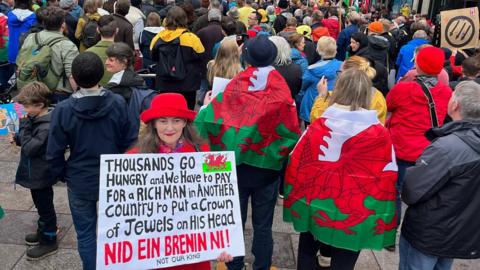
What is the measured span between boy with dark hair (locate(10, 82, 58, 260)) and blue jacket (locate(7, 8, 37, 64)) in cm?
369

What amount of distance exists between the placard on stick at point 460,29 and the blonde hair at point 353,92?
4609mm

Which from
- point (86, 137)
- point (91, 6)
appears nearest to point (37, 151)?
point (86, 137)

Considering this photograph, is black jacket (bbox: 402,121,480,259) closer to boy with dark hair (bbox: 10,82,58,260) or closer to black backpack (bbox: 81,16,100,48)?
boy with dark hair (bbox: 10,82,58,260)

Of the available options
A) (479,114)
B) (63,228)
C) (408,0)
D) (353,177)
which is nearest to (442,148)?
(479,114)

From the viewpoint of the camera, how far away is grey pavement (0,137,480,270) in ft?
13.0

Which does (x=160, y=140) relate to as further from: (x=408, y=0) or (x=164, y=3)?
(x=408, y=0)

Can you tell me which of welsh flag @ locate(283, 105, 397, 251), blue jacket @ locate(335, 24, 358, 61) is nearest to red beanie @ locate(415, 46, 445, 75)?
welsh flag @ locate(283, 105, 397, 251)

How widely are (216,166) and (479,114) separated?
1610 mm

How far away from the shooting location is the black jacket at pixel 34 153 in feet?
12.1

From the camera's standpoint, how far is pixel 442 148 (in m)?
2.71

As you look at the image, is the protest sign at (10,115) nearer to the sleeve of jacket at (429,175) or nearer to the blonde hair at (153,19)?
the blonde hair at (153,19)

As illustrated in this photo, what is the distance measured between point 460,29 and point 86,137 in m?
5.76

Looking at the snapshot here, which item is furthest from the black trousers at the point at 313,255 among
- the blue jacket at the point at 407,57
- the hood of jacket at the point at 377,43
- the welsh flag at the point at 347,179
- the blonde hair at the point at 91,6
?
the blonde hair at the point at 91,6

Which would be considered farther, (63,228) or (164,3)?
(164,3)
